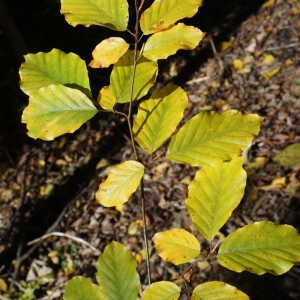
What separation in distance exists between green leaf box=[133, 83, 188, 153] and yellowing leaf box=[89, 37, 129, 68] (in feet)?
0.34

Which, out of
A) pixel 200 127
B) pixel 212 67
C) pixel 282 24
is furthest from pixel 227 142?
pixel 282 24

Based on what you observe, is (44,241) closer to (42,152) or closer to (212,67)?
(42,152)

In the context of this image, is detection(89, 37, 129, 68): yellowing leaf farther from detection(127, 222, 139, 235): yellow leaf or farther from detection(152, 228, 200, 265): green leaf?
detection(127, 222, 139, 235): yellow leaf

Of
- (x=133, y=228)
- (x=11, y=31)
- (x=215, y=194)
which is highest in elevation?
(x=215, y=194)

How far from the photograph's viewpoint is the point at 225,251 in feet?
2.20

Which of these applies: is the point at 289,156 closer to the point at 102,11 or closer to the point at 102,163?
the point at 102,163

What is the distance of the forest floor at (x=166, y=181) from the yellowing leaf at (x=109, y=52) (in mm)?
1579

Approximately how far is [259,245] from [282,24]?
10.3 feet

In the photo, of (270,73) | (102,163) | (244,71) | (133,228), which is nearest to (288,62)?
(270,73)

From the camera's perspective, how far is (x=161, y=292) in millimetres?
651

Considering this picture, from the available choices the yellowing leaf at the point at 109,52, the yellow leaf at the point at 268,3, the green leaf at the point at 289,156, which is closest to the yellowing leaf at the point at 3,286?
the green leaf at the point at 289,156

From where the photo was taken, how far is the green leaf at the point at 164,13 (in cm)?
65

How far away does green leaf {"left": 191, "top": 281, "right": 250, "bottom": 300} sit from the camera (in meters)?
0.62

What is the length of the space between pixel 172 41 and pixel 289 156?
73.8 inches
